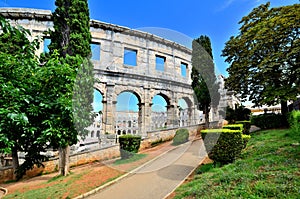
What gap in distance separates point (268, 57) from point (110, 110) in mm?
11308

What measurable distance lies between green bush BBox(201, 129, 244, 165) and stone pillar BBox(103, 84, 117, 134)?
9.26m

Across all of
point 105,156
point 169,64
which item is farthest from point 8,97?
point 169,64

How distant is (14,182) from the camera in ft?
23.6

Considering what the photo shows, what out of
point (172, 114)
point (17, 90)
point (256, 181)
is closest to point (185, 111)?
point (172, 114)

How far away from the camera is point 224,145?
5.95m

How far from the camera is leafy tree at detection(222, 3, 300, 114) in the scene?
1073 cm

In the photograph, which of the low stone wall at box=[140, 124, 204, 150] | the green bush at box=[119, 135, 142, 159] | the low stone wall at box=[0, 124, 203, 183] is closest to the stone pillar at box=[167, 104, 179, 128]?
the low stone wall at box=[140, 124, 204, 150]

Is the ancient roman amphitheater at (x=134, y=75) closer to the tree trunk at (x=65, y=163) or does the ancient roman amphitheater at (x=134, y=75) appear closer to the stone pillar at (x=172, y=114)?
the stone pillar at (x=172, y=114)

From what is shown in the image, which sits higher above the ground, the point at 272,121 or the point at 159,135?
the point at 272,121

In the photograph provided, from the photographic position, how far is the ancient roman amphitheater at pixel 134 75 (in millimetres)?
14102

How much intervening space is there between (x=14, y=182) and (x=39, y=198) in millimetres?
3400

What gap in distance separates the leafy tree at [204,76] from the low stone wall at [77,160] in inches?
293

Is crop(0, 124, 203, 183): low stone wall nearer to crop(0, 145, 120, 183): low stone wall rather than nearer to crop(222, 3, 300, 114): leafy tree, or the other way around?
crop(0, 145, 120, 183): low stone wall

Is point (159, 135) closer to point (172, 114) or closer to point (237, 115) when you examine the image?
point (172, 114)
